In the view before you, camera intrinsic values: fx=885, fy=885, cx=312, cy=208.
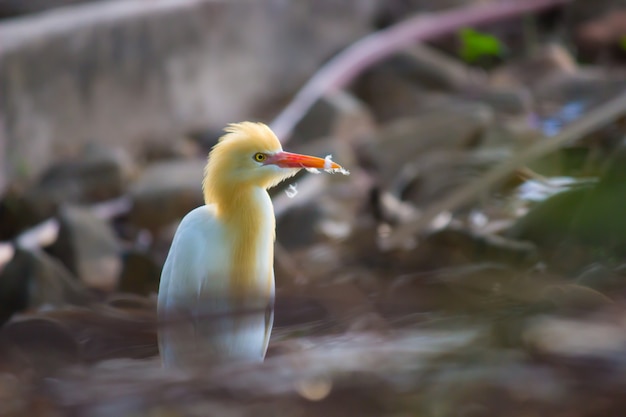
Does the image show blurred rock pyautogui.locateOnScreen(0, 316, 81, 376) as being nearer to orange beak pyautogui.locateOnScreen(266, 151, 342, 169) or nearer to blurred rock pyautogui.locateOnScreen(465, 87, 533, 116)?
orange beak pyautogui.locateOnScreen(266, 151, 342, 169)

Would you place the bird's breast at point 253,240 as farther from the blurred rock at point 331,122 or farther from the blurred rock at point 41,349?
the blurred rock at point 331,122

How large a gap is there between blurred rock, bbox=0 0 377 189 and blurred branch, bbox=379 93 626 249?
5.93 feet

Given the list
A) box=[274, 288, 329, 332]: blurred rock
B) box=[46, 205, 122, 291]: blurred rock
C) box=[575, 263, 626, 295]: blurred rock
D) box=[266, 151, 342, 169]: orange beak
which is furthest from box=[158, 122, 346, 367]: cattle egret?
box=[46, 205, 122, 291]: blurred rock

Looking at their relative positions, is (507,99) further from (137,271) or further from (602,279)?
(602,279)

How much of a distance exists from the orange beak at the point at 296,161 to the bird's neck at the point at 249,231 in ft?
0.16

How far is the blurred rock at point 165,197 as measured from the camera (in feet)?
10.2

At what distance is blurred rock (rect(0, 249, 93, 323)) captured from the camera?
7.02 feet

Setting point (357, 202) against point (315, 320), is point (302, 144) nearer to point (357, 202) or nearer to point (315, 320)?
point (357, 202)

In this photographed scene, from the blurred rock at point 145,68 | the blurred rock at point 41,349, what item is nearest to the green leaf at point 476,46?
the blurred rock at point 145,68

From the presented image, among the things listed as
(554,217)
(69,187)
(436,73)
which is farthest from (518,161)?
(436,73)

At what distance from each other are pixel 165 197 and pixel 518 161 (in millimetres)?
1764

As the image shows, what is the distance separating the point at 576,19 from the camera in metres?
4.80

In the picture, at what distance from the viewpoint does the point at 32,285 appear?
2172mm

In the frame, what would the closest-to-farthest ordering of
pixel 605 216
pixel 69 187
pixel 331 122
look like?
pixel 605 216 → pixel 69 187 → pixel 331 122
